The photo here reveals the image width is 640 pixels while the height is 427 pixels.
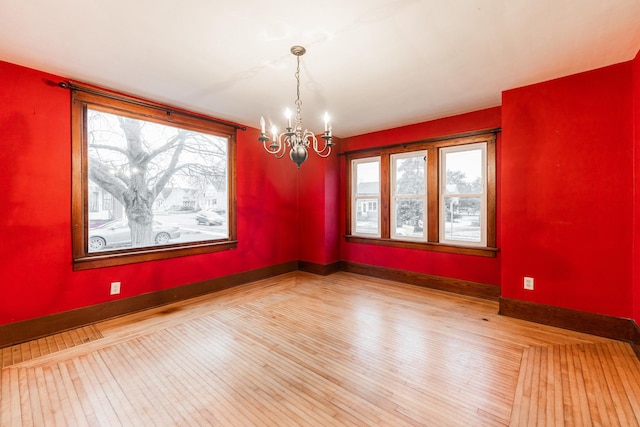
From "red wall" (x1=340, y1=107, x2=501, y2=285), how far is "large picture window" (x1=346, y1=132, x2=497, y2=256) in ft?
0.36

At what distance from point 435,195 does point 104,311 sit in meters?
4.63

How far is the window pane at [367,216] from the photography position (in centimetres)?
507

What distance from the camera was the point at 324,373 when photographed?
2.13m

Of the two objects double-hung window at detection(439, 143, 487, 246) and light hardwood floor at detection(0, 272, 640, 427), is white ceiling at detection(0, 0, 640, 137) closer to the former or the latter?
double-hung window at detection(439, 143, 487, 246)

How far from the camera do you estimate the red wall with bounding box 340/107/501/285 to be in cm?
379

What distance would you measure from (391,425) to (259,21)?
2833 millimetres

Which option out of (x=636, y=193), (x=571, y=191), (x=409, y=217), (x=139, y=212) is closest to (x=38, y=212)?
(x=139, y=212)

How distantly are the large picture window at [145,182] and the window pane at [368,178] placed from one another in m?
2.35

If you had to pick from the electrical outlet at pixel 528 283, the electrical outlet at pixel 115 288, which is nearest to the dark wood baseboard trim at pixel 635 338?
the electrical outlet at pixel 528 283

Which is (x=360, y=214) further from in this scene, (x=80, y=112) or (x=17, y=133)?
(x=17, y=133)

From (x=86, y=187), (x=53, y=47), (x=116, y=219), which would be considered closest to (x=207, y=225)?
(x=116, y=219)

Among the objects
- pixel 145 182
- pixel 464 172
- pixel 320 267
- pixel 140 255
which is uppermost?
pixel 464 172

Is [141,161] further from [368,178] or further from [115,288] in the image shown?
[368,178]

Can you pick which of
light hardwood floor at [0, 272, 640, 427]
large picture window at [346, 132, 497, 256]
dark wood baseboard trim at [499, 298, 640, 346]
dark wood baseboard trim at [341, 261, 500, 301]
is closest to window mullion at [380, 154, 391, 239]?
large picture window at [346, 132, 497, 256]
